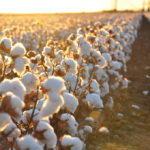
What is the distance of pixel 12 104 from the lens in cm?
183

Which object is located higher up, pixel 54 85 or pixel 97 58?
pixel 54 85

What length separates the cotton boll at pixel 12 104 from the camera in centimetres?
182

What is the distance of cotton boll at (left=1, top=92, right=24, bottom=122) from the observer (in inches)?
71.8

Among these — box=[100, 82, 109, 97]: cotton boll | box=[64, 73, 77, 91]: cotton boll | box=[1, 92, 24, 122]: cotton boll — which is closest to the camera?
box=[1, 92, 24, 122]: cotton boll

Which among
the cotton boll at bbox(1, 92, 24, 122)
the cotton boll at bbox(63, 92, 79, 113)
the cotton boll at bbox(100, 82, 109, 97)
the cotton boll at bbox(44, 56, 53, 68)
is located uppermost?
the cotton boll at bbox(1, 92, 24, 122)

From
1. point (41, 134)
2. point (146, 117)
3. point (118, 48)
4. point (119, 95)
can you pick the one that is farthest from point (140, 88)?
point (41, 134)

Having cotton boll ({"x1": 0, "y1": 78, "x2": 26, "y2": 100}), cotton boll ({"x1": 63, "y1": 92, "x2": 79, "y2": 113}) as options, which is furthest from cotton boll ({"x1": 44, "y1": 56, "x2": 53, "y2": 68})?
cotton boll ({"x1": 0, "y1": 78, "x2": 26, "y2": 100})

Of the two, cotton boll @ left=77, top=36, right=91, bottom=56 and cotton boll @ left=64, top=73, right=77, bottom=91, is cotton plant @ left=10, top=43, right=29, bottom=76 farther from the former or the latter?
cotton boll @ left=77, top=36, right=91, bottom=56

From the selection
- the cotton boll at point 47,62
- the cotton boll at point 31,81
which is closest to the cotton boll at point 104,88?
the cotton boll at point 47,62

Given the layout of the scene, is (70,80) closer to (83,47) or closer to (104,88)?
(83,47)

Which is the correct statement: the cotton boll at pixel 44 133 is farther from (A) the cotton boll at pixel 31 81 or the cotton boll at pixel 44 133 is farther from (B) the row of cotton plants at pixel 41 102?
(A) the cotton boll at pixel 31 81

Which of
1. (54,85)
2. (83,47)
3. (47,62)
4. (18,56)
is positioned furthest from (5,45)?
(83,47)

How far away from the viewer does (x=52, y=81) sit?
1.90 metres

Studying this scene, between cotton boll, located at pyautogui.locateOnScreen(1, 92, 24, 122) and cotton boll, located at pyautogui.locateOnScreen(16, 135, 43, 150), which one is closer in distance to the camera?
cotton boll, located at pyautogui.locateOnScreen(1, 92, 24, 122)
